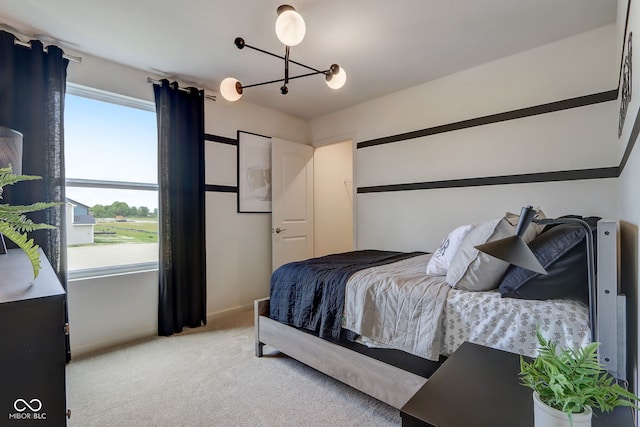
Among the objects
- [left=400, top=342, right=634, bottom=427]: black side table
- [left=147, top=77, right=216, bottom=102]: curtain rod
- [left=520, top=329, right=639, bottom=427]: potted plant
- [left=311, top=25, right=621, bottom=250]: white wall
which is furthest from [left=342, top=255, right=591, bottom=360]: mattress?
[left=147, top=77, right=216, bottom=102]: curtain rod

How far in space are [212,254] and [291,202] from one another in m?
1.22

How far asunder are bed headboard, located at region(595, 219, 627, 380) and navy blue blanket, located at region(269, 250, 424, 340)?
122cm

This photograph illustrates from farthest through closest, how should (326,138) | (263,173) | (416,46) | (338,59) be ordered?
(326,138) → (263,173) → (338,59) → (416,46)

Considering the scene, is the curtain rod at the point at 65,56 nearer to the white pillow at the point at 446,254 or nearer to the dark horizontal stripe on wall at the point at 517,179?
the dark horizontal stripe on wall at the point at 517,179

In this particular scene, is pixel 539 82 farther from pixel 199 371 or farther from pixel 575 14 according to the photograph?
pixel 199 371

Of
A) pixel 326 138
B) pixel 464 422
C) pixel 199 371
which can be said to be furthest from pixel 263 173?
pixel 464 422

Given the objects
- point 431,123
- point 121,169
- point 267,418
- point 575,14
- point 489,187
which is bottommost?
point 267,418

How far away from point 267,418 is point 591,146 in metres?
2.95

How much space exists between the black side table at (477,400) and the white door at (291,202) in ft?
9.94

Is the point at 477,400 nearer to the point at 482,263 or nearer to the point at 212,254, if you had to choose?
the point at 482,263

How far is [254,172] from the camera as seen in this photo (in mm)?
3729

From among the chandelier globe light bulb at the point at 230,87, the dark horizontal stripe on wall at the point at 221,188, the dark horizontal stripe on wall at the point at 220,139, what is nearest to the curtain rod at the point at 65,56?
the dark horizontal stripe on wall at the point at 220,139

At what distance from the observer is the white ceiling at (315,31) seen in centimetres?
198

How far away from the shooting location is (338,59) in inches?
105
